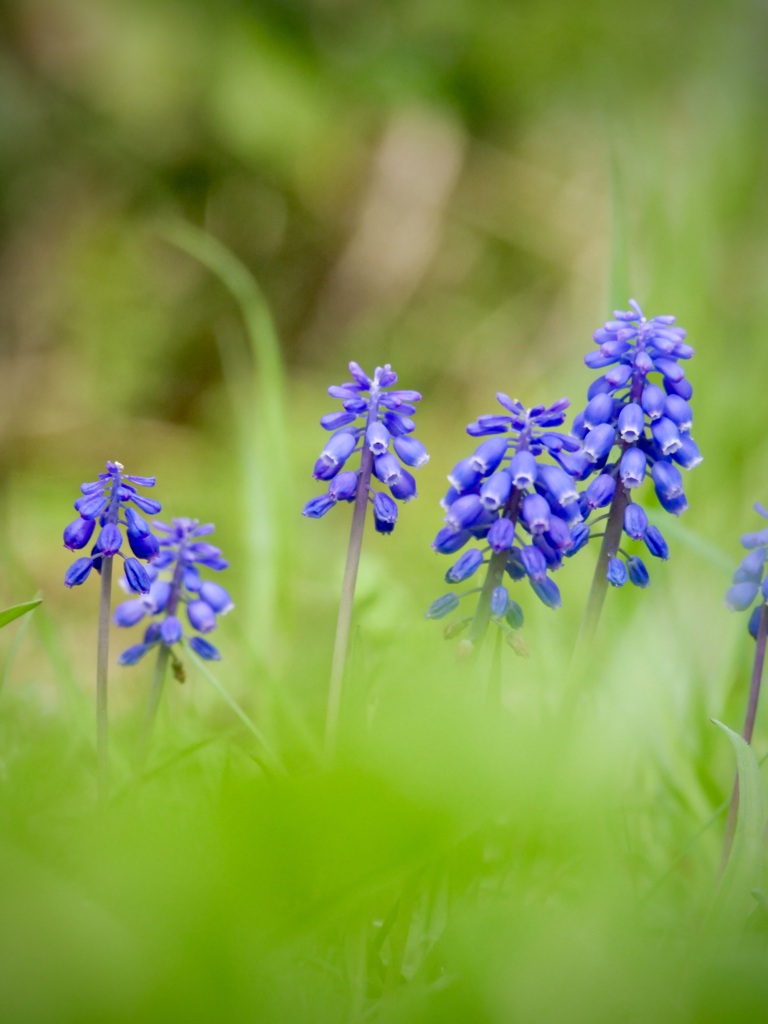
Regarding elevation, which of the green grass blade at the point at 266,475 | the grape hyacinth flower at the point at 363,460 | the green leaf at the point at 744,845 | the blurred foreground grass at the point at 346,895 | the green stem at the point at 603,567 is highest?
the green grass blade at the point at 266,475

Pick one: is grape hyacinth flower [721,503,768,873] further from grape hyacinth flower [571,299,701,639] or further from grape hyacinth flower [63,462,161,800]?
grape hyacinth flower [63,462,161,800]

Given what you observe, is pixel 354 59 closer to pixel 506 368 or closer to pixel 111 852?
pixel 506 368

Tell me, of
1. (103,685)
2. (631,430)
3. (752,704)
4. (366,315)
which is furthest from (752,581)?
(366,315)

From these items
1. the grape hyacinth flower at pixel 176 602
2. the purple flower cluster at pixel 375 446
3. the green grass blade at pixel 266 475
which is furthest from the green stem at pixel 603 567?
the green grass blade at pixel 266 475

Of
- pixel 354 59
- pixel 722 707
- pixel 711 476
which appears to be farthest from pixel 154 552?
pixel 354 59

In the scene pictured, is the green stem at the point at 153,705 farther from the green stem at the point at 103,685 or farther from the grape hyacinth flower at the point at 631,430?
the grape hyacinth flower at the point at 631,430

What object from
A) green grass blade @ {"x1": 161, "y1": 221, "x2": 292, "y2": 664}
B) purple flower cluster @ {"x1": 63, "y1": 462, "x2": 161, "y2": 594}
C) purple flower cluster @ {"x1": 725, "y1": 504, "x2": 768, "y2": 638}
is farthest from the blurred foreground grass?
green grass blade @ {"x1": 161, "y1": 221, "x2": 292, "y2": 664}
